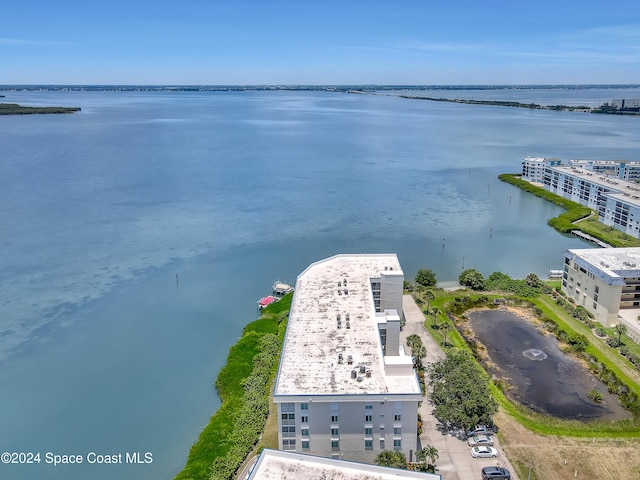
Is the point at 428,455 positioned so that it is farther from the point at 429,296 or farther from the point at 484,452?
the point at 429,296

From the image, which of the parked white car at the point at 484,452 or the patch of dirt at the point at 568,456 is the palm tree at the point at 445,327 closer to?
the patch of dirt at the point at 568,456

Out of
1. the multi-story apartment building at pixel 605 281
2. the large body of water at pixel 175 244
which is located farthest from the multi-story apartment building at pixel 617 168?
the multi-story apartment building at pixel 605 281

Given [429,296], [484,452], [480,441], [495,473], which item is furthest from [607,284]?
[495,473]

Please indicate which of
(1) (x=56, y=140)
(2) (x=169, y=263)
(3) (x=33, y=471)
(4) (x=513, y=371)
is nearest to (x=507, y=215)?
(4) (x=513, y=371)

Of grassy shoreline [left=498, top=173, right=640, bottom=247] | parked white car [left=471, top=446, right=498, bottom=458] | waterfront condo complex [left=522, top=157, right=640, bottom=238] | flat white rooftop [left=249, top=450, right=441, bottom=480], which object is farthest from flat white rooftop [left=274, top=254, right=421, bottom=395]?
waterfront condo complex [left=522, top=157, right=640, bottom=238]

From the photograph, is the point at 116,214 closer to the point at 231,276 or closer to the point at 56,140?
the point at 231,276
